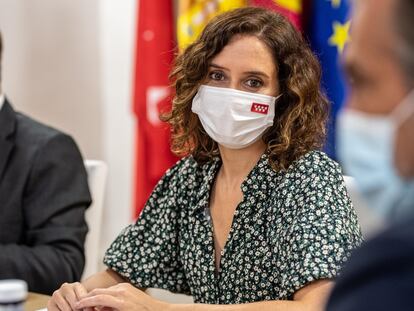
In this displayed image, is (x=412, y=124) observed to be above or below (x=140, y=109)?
above

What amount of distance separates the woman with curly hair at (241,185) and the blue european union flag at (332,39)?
0.98m

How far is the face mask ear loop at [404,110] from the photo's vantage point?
85cm

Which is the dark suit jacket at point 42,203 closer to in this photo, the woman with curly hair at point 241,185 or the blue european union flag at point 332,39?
the woman with curly hair at point 241,185

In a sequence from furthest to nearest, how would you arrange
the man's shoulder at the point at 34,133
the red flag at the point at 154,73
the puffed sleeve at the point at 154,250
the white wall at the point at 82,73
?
the white wall at the point at 82,73, the red flag at the point at 154,73, the man's shoulder at the point at 34,133, the puffed sleeve at the point at 154,250

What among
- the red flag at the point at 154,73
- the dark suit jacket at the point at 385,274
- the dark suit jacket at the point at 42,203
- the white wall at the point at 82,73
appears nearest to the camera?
the dark suit jacket at the point at 385,274

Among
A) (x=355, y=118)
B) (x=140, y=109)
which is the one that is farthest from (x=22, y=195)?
(x=355, y=118)

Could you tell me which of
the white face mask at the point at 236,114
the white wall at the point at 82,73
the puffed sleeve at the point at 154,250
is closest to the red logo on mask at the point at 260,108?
the white face mask at the point at 236,114

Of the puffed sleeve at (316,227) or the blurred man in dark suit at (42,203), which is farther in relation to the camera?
the blurred man in dark suit at (42,203)

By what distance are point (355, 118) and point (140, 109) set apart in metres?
2.64

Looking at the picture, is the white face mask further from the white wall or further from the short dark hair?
the white wall

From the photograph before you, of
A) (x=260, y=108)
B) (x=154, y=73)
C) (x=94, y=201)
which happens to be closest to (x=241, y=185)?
(x=260, y=108)

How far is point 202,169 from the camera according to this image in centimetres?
212

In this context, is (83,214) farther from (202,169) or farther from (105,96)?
(105,96)

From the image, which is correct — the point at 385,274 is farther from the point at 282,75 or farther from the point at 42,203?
the point at 42,203
